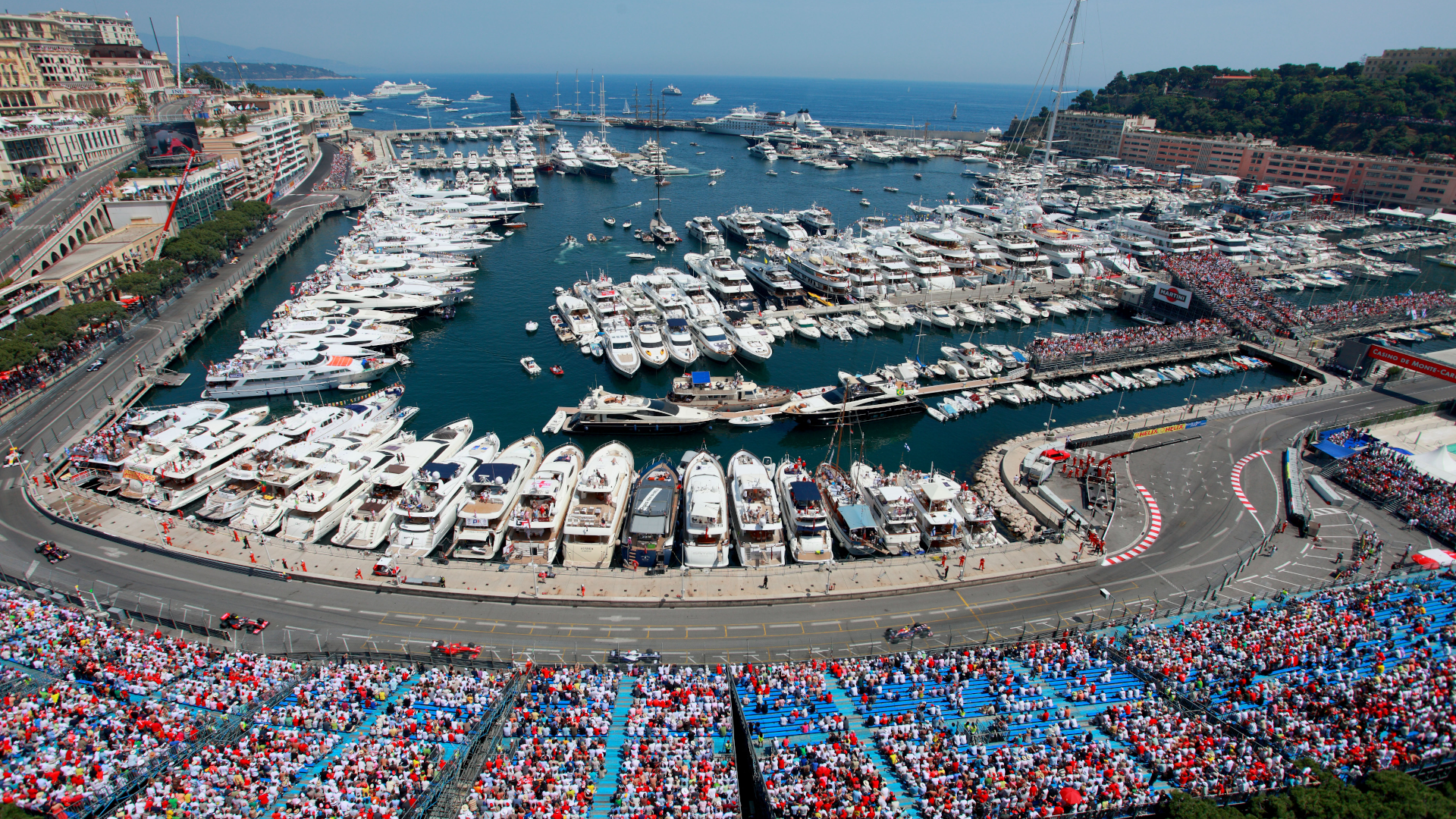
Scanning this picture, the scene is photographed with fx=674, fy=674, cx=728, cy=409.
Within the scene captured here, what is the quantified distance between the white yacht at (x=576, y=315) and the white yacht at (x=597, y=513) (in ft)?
85.8

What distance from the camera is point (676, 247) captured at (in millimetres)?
100188

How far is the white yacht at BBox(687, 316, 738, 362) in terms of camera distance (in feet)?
203

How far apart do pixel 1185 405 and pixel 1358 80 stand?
173170 mm

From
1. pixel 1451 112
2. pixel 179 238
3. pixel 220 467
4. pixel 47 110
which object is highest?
pixel 1451 112

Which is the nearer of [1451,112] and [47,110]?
[47,110]

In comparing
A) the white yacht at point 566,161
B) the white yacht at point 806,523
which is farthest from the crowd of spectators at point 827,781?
the white yacht at point 566,161

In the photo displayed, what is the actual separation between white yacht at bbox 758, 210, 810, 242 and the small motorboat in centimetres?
5419

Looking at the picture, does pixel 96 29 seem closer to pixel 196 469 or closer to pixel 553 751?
pixel 196 469

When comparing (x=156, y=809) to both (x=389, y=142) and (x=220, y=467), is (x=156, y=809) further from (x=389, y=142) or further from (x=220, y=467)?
(x=389, y=142)

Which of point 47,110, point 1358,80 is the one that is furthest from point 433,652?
point 1358,80

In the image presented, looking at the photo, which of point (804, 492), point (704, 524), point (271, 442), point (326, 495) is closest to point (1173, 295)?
point (804, 492)

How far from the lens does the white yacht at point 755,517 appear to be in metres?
34.6

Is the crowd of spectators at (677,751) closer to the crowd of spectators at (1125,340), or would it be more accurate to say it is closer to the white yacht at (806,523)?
the white yacht at (806,523)

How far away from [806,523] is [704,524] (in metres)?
5.53
